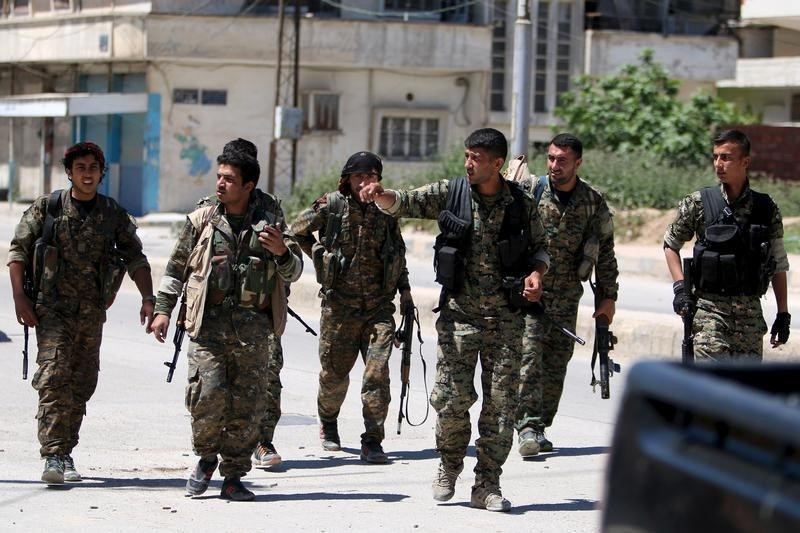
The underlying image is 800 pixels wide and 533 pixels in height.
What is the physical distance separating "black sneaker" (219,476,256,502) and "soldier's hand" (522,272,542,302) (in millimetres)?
1621

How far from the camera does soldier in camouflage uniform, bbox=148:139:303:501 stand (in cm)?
676

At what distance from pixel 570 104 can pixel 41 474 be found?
2646 cm

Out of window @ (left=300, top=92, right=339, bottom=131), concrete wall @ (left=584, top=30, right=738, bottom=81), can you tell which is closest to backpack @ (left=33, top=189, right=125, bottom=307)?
window @ (left=300, top=92, right=339, bottom=131)

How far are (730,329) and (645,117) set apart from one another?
2338 cm

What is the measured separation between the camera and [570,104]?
107 ft

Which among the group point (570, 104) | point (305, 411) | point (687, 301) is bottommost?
point (305, 411)

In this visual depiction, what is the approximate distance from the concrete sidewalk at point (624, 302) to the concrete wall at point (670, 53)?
45.4ft

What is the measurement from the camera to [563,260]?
830cm

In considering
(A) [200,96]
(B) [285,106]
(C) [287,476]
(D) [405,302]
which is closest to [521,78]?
(D) [405,302]

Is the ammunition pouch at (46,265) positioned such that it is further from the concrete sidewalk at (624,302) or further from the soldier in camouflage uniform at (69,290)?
the concrete sidewalk at (624,302)

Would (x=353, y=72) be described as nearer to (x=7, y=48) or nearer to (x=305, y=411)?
(x=7, y=48)

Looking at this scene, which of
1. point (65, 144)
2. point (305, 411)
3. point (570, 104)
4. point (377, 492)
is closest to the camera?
point (377, 492)

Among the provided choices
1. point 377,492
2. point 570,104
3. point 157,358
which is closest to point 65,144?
point 570,104

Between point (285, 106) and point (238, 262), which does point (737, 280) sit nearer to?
point (238, 262)
